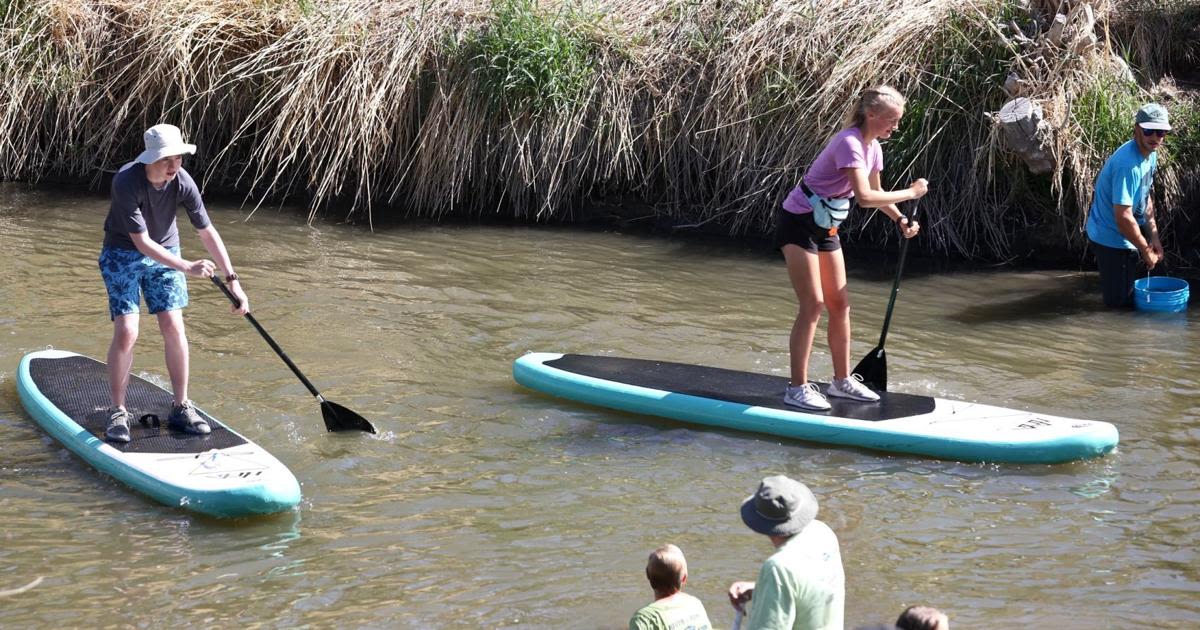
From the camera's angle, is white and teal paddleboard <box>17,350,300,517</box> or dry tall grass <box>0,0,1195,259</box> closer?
white and teal paddleboard <box>17,350,300,517</box>

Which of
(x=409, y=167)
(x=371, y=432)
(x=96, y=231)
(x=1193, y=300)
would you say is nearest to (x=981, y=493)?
(x=371, y=432)

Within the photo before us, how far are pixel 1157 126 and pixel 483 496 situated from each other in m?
5.16

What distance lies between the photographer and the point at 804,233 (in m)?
6.07

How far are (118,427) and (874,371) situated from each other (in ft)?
12.9

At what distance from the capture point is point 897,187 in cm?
984

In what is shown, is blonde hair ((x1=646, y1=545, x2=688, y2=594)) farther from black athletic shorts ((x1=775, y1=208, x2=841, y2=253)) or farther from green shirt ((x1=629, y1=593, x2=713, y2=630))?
black athletic shorts ((x1=775, y1=208, x2=841, y2=253))

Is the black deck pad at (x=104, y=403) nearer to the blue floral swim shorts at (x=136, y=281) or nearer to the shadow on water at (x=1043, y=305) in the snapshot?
the blue floral swim shorts at (x=136, y=281)

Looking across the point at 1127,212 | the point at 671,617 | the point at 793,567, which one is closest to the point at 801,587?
the point at 793,567

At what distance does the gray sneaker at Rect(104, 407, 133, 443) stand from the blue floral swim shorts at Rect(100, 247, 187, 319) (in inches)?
18.3

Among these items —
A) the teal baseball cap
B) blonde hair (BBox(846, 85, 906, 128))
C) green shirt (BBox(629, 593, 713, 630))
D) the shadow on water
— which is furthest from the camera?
the shadow on water

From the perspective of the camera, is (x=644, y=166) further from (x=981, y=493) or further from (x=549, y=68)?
(x=981, y=493)

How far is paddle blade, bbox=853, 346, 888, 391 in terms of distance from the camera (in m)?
6.84

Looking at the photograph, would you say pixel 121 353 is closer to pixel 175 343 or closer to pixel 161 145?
pixel 175 343

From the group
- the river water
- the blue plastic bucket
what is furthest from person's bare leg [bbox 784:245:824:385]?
the blue plastic bucket
